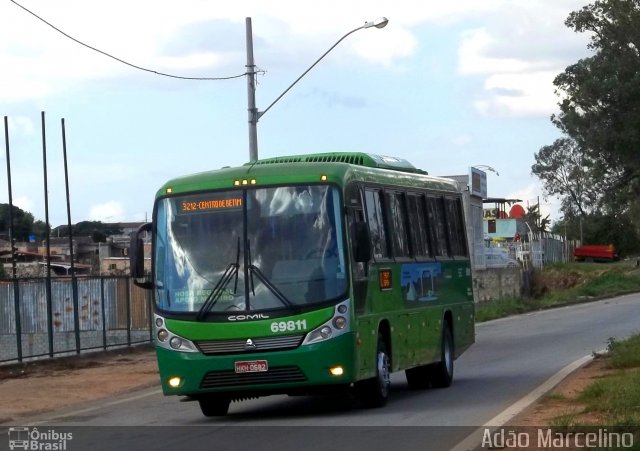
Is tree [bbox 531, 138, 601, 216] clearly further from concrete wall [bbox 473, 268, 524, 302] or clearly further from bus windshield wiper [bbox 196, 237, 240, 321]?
bus windshield wiper [bbox 196, 237, 240, 321]

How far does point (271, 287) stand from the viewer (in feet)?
47.0

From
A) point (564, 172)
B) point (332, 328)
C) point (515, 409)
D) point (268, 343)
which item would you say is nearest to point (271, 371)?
point (268, 343)

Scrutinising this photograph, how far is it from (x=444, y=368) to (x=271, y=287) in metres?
5.07

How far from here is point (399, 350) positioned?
648 inches

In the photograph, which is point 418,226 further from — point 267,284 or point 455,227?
point 267,284

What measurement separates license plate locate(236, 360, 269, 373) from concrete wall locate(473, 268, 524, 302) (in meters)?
40.0

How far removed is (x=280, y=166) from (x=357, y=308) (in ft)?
6.60

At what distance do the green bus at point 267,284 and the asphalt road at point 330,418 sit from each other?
0.46 metres

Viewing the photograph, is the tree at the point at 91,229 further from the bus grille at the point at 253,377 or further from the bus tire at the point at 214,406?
the bus grille at the point at 253,377

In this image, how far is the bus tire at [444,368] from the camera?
1845 centimetres

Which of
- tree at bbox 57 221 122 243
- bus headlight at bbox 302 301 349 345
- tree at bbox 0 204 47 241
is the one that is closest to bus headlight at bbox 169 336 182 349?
bus headlight at bbox 302 301 349 345

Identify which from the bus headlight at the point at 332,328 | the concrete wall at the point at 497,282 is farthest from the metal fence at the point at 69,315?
the concrete wall at the point at 497,282

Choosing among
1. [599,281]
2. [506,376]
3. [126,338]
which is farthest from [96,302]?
[599,281]

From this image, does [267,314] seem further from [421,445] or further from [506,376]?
[506,376]
